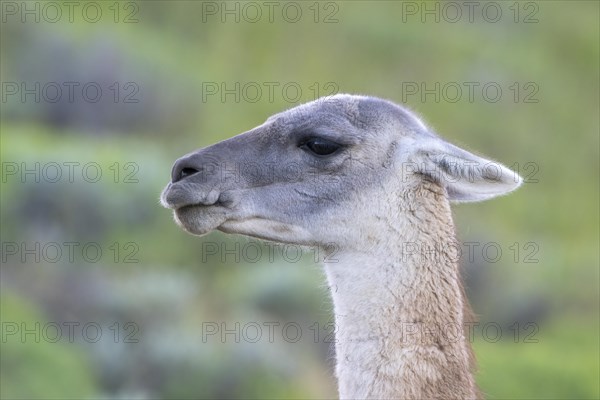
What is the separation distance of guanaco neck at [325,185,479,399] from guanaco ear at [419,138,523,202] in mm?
92

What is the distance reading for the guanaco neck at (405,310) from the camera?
19.9 feet

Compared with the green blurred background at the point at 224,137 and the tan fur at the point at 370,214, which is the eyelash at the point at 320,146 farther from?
the green blurred background at the point at 224,137

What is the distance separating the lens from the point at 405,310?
619cm

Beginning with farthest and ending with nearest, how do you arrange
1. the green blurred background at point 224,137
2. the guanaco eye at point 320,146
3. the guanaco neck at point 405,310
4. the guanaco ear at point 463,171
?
the green blurred background at point 224,137, the guanaco eye at point 320,146, the guanaco ear at point 463,171, the guanaco neck at point 405,310

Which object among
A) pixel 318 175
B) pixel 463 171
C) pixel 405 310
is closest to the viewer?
pixel 405 310

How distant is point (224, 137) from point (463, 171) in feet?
58.4

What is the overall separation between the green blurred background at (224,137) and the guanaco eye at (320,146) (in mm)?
1031

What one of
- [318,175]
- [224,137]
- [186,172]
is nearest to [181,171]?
[186,172]

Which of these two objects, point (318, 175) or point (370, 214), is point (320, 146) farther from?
point (370, 214)

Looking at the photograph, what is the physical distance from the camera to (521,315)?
21.5 metres

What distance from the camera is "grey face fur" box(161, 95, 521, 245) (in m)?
6.41

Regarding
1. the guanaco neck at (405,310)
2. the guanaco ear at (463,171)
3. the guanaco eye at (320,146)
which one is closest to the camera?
the guanaco neck at (405,310)

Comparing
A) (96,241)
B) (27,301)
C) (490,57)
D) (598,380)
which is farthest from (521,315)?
(490,57)

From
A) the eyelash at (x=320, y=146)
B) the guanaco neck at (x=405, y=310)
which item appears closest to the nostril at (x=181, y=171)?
the eyelash at (x=320, y=146)
